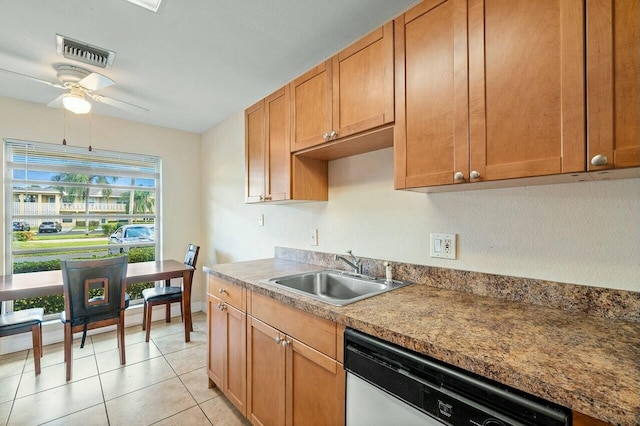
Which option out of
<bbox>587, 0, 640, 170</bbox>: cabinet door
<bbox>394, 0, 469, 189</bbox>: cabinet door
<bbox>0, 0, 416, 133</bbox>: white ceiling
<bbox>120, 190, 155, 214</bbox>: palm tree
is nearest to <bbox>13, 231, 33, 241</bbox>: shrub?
<bbox>120, 190, 155, 214</bbox>: palm tree

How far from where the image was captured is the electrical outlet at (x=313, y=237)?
2.22m

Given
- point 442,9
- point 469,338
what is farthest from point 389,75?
point 469,338

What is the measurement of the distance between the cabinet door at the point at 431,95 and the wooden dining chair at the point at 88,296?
244 cm

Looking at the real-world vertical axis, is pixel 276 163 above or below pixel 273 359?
above

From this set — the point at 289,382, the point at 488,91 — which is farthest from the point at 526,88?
the point at 289,382

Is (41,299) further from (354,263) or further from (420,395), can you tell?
(420,395)

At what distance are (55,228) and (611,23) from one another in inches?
172

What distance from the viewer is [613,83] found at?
79 centimetres

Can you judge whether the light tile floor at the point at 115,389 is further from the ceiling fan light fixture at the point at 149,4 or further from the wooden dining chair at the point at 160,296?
the ceiling fan light fixture at the point at 149,4

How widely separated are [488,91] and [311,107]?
3.30ft

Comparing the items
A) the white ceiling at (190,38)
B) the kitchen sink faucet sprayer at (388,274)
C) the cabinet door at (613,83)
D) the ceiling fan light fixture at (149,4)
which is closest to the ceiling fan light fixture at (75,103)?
the white ceiling at (190,38)

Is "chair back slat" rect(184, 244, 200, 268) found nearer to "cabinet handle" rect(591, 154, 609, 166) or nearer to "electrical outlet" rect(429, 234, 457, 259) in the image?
"electrical outlet" rect(429, 234, 457, 259)

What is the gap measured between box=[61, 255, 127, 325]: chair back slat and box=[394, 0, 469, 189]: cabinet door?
244 centimetres

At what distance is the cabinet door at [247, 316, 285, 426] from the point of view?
141cm
